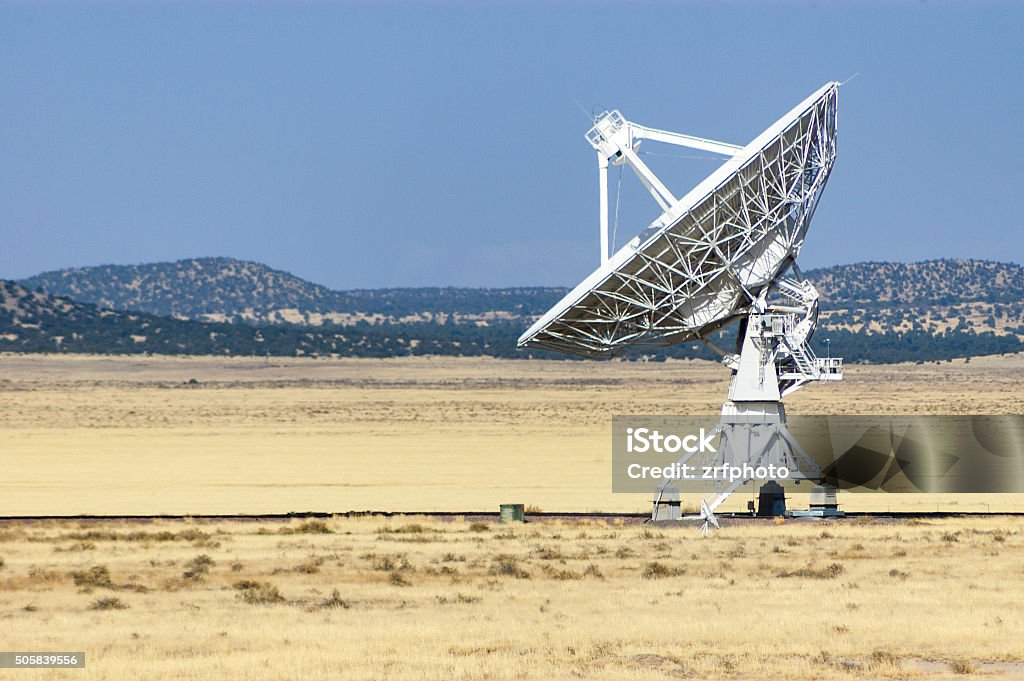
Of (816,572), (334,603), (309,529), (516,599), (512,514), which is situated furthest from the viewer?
(512,514)

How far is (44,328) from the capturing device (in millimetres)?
193250

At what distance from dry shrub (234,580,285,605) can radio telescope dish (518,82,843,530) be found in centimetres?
1069

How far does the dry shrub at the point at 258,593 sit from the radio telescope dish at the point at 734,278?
10692mm

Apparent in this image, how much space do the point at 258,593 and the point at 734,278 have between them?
1495 cm

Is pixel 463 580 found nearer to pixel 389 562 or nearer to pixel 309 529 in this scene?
pixel 389 562

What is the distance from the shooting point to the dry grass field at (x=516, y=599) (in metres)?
26.4

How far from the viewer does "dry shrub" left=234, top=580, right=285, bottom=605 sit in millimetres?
32219

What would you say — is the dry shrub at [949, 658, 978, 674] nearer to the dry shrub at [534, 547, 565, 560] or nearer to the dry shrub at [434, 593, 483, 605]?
the dry shrub at [434, 593, 483, 605]

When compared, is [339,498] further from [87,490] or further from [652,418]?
[652,418]

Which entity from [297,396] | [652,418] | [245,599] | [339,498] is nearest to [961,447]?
[652,418]

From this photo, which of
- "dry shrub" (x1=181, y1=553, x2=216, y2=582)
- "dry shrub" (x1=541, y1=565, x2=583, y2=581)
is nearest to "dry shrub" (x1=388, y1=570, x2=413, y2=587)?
"dry shrub" (x1=541, y1=565, x2=583, y2=581)

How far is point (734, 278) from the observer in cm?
4128

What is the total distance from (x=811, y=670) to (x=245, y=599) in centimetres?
1182

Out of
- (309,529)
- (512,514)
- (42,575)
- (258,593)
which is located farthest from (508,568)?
(42,575)
